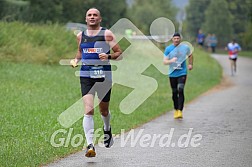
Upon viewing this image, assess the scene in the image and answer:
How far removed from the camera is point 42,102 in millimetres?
16391

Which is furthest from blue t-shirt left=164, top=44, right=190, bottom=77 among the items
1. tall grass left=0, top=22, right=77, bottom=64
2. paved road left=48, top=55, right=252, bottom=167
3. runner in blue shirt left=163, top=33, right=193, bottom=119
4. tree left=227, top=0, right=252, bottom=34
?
tree left=227, top=0, right=252, bottom=34

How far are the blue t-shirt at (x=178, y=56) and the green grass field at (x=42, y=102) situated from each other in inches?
46.5

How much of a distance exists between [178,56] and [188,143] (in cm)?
452

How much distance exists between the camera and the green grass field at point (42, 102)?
10133 mm

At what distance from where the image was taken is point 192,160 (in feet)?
31.2

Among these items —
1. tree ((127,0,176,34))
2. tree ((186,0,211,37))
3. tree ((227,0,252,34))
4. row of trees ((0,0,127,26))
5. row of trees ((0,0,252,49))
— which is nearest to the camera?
row of trees ((0,0,127,26))

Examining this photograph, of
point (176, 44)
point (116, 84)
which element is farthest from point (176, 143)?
point (116, 84)

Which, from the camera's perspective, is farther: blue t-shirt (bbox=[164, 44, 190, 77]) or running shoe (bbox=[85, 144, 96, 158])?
blue t-shirt (bbox=[164, 44, 190, 77])

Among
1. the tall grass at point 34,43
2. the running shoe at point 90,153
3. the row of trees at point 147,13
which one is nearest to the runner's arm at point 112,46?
the running shoe at point 90,153

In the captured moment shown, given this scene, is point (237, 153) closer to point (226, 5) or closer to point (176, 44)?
point (176, 44)

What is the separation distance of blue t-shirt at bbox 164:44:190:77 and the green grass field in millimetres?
1181

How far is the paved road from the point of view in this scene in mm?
9391

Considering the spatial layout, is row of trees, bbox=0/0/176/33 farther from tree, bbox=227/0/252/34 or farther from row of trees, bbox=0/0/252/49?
tree, bbox=227/0/252/34

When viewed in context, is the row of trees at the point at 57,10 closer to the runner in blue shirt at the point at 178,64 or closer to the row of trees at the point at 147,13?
the row of trees at the point at 147,13
